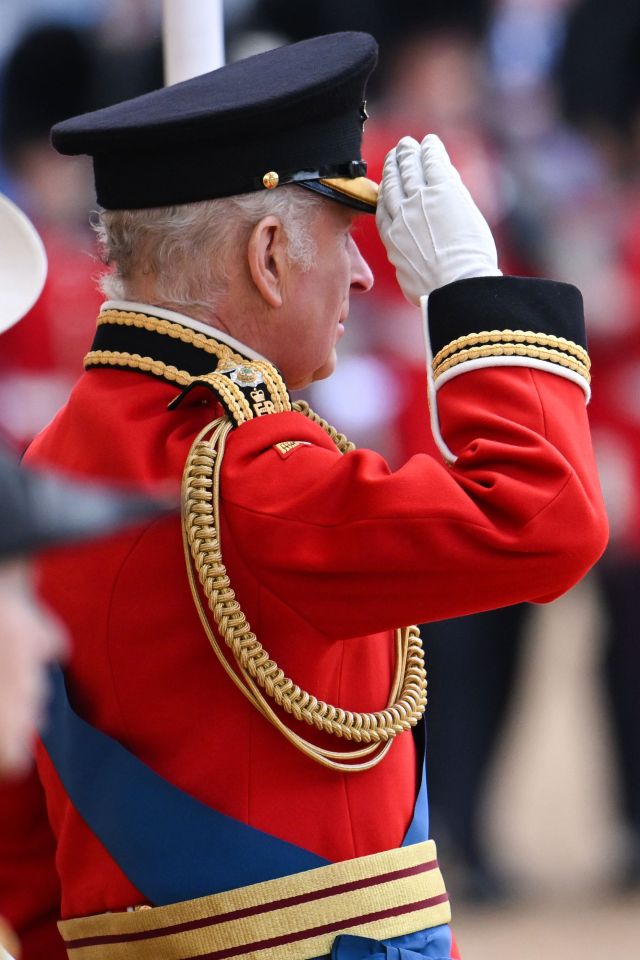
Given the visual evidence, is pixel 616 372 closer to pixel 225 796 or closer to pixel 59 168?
pixel 59 168

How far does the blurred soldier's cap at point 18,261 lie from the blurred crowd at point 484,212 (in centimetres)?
211

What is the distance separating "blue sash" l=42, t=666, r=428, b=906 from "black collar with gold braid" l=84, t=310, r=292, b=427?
35 cm

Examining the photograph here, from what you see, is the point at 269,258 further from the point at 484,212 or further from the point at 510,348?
the point at 484,212

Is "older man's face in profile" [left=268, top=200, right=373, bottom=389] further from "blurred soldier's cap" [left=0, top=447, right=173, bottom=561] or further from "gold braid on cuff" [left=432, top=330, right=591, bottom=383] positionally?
"blurred soldier's cap" [left=0, top=447, right=173, bottom=561]

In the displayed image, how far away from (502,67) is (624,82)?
389 mm

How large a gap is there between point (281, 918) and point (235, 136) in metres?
0.84

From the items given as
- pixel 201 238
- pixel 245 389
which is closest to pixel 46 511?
pixel 245 389

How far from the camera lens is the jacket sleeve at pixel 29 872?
2.04m

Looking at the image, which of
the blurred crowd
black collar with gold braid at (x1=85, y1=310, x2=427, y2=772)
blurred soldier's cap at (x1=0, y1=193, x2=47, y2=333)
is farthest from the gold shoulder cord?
the blurred crowd

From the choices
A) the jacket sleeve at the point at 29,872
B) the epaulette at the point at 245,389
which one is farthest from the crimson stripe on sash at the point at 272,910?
the epaulette at the point at 245,389

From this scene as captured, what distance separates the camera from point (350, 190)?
1963mm

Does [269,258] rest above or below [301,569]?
above

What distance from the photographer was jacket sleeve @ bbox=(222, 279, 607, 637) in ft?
5.59

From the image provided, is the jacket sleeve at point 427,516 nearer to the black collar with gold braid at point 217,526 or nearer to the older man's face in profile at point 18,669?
the black collar with gold braid at point 217,526
